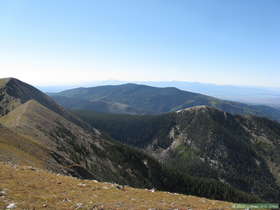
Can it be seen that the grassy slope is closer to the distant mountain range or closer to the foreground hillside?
the distant mountain range

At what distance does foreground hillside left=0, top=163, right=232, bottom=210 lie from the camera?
18.0m

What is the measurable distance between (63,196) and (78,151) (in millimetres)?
82493

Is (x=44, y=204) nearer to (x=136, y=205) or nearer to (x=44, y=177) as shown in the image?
(x=136, y=205)

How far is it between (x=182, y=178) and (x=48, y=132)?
460ft

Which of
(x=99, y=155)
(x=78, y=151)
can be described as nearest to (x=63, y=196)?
(x=78, y=151)

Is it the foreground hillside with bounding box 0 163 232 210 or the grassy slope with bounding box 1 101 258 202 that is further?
the grassy slope with bounding box 1 101 258 202

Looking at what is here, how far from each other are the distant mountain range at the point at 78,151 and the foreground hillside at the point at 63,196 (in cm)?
1827

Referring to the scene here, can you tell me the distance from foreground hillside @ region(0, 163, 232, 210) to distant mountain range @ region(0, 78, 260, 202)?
59.9 feet

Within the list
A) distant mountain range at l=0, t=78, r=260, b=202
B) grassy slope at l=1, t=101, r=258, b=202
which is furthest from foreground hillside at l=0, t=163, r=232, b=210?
grassy slope at l=1, t=101, r=258, b=202

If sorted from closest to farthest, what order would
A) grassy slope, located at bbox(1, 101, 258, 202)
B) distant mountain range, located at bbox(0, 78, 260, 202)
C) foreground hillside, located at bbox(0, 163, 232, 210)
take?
foreground hillside, located at bbox(0, 163, 232, 210) → distant mountain range, located at bbox(0, 78, 260, 202) → grassy slope, located at bbox(1, 101, 258, 202)

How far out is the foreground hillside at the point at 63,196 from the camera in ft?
59.2

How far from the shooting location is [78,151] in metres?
99.5

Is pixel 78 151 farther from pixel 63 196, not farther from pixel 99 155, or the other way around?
pixel 63 196

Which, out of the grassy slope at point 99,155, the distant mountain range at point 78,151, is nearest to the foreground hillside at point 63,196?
the distant mountain range at point 78,151
